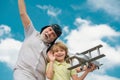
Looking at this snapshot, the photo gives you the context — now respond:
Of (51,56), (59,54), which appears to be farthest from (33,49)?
(59,54)

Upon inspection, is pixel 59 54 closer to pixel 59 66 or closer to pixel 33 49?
pixel 59 66

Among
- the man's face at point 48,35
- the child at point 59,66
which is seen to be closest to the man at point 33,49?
the man's face at point 48,35

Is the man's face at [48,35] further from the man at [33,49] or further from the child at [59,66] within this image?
the child at [59,66]

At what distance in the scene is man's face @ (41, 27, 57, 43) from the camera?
4105mm

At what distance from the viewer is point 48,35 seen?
411 centimetres

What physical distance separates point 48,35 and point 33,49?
0.32 meters

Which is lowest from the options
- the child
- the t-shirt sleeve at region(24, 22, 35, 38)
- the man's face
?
the child

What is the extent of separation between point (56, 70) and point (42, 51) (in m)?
0.37


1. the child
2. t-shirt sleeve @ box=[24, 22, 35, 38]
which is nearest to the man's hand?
the child

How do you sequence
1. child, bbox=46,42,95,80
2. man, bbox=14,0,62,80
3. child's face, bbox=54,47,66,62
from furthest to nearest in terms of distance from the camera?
child's face, bbox=54,47,66,62, child, bbox=46,42,95,80, man, bbox=14,0,62,80

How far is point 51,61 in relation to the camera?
4.03 m

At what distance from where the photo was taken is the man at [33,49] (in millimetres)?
3895

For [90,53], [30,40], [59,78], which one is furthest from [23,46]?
[90,53]

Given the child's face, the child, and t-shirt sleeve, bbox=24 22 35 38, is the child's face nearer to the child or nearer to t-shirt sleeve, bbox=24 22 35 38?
the child
